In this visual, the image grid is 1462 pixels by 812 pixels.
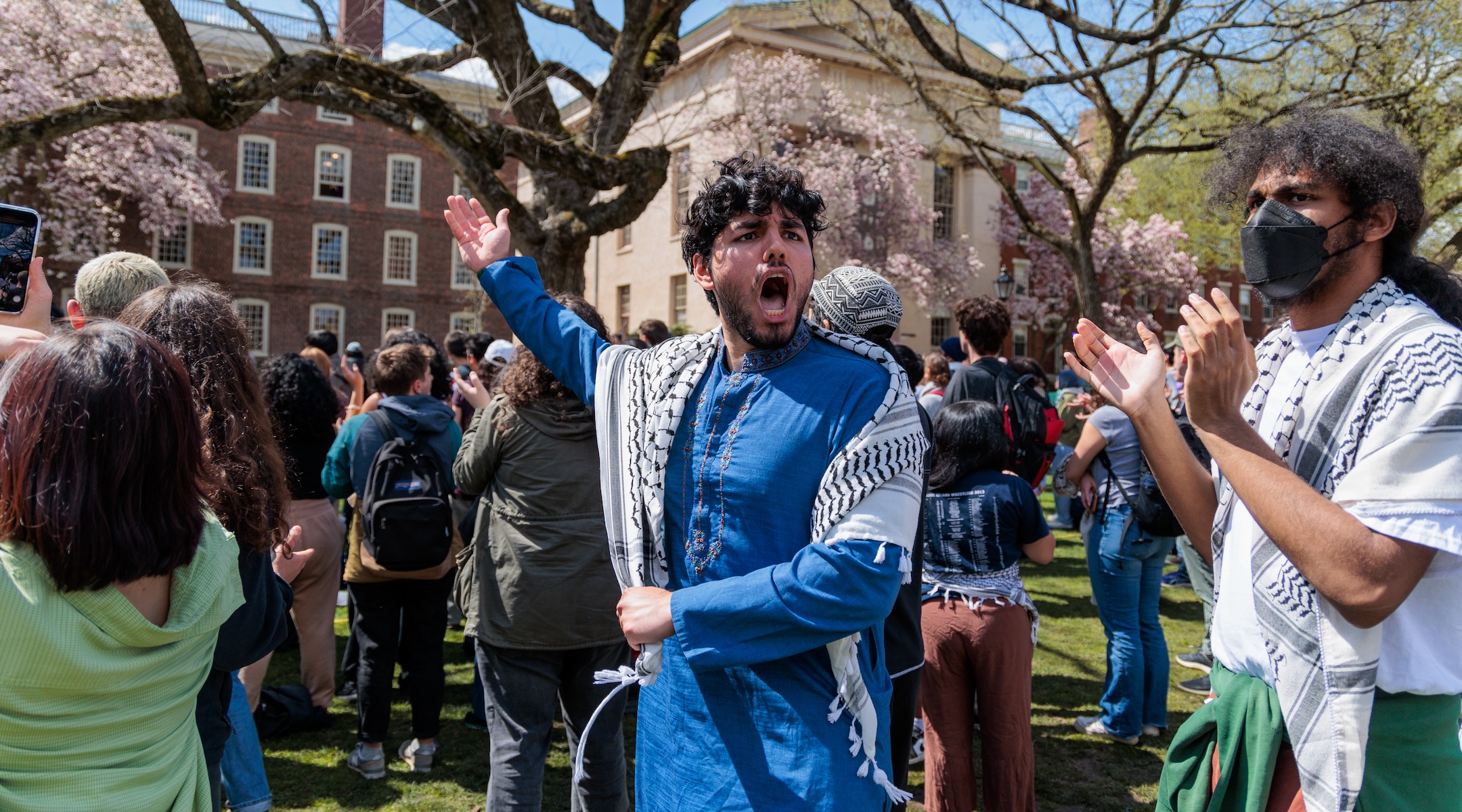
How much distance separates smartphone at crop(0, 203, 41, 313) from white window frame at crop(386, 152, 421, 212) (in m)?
37.1

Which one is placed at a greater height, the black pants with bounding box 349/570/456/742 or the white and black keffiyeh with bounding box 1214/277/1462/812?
the white and black keffiyeh with bounding box 1214/277/1462/812

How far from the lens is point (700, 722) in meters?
1.91

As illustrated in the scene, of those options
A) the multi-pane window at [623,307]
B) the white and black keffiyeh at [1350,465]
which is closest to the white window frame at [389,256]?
the multi-pane window at [623,307]

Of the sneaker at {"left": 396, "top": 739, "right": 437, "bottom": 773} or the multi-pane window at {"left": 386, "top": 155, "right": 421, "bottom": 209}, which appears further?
the multi-pane window at {"left": 386, "top": 155, "right": 421, "bottom": 209}

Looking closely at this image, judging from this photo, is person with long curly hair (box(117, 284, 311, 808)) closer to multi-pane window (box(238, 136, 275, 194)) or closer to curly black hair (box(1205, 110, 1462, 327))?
curly black hair (box(1205, 110, 1462, 327))

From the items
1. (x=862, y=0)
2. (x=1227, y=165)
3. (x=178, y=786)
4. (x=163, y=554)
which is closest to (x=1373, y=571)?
(x=1227, y=165)

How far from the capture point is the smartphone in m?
2.17

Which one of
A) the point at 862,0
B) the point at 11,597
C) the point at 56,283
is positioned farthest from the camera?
the point at 56,283

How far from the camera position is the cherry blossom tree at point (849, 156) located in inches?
960

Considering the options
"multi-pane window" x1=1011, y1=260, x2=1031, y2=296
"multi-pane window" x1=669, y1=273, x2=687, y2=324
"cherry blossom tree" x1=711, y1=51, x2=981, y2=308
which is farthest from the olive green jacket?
"multi-pane window" x1=1011, y1=260, x2=1031, y2=296

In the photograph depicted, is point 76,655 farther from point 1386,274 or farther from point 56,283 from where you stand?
point 56,283

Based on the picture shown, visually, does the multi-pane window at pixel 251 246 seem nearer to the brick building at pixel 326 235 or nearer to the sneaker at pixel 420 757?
the brick building at pixel 326 235

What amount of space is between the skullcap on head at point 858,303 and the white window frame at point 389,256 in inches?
1429

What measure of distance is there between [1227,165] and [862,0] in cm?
1483
